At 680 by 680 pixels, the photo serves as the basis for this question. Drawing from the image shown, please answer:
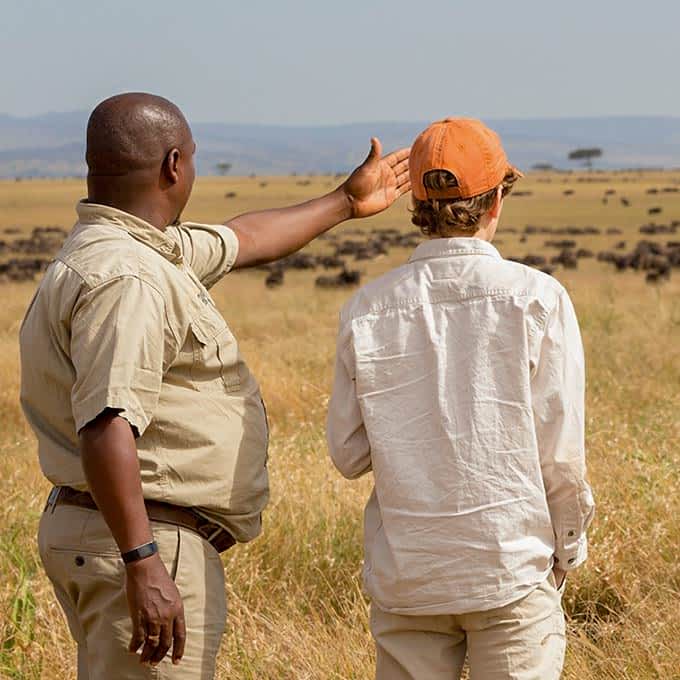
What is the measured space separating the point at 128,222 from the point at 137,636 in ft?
2.91

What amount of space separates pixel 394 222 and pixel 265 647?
56.6m

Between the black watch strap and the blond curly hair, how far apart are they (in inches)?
35.1

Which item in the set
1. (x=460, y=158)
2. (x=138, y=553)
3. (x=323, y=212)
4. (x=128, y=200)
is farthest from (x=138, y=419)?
(x=323, y=212)

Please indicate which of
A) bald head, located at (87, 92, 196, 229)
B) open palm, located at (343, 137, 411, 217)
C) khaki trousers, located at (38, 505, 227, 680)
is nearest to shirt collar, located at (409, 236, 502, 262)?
bald head, located at (87, 92, 196, 229)

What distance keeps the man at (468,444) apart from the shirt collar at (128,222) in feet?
1.50

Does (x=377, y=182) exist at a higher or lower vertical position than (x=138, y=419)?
higher

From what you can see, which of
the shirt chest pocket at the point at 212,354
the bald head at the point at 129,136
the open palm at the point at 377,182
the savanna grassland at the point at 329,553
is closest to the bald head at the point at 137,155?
the bald head at the point at 129,136

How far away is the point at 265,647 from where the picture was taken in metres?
3.77

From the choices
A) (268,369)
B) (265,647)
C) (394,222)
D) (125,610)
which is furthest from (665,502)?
(394,222)

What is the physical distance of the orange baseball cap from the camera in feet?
8.57

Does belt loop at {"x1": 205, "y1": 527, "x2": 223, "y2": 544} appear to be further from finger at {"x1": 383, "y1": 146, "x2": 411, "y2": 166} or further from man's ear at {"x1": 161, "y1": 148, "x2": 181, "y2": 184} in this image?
finger at {"x1": 383, "y1": 146, "x2": 411, "y2": 166}

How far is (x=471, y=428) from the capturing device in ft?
8.28

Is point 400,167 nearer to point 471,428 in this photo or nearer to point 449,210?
point 449,210

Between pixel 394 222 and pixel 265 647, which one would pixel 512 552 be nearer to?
pixel 265 647
